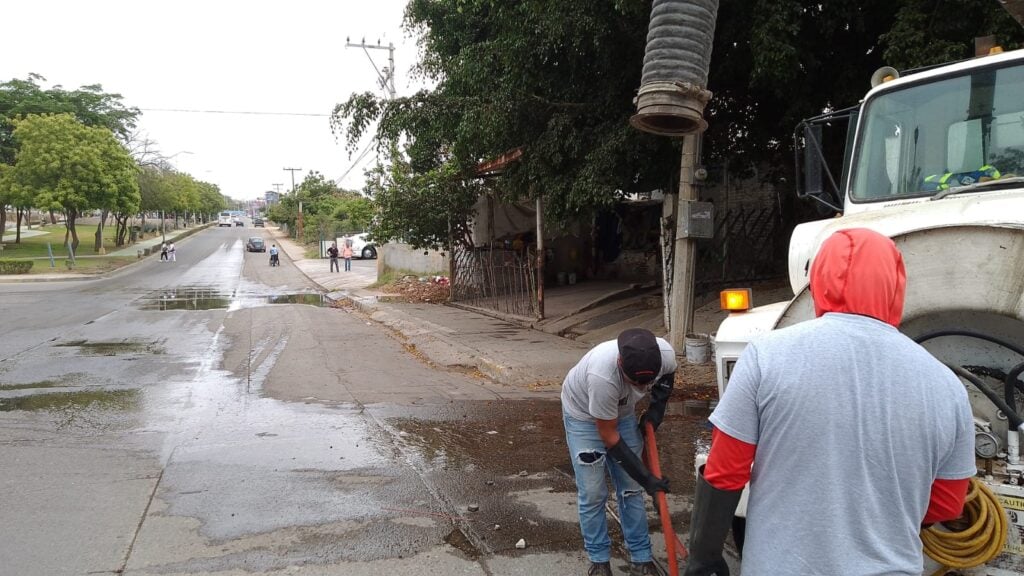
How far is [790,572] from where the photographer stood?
1.84m

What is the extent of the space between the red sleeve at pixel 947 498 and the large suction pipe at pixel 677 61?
4566mm

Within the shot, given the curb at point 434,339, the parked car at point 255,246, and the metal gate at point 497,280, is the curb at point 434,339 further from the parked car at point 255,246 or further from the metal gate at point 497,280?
the parked car at point 255,246

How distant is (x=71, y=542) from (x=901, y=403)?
4.49 metres

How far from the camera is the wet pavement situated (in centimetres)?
398

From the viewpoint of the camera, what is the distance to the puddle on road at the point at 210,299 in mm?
18886

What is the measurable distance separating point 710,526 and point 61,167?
131 ft

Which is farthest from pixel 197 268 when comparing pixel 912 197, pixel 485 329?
pixel 912 197

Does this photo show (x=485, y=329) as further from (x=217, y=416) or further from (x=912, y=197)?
(x=912, y=197)

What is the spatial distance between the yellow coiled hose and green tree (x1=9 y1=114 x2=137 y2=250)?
129 feet

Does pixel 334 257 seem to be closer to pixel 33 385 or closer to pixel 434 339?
pixel 434 339

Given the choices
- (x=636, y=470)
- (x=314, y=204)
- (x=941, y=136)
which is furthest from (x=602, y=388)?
(x=314, y=204)

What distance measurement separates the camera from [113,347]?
38.7 ft

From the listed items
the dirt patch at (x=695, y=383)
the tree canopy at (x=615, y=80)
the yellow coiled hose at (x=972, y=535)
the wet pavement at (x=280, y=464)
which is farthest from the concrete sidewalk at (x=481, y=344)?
the yellow coiled hose at (x=972, y=535)

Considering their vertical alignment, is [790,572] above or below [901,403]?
below
